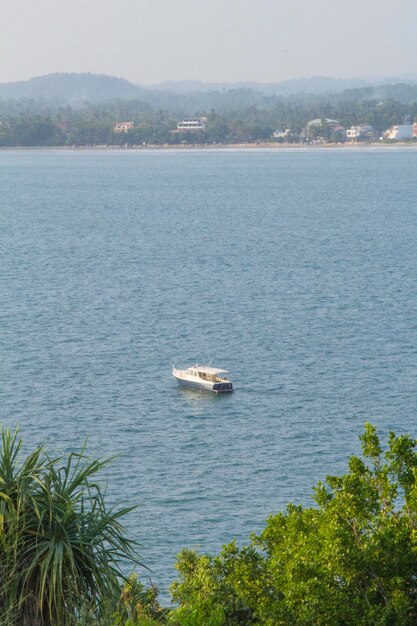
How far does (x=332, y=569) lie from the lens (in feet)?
68.0

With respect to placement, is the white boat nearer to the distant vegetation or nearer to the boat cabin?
the boat cabin

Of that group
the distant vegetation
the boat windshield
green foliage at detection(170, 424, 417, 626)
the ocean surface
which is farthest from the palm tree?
the boat windshield

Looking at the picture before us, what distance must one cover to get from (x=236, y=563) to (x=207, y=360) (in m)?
47.1

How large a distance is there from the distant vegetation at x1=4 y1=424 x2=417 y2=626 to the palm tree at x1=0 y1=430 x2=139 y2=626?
20 mm

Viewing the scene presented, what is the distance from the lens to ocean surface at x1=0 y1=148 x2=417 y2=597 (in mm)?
47688

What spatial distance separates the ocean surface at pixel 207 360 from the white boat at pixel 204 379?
553 mm

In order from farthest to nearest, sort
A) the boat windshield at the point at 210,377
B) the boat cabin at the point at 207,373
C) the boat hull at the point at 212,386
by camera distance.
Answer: the boat cabin at the point at 207,373 → the boat windshield at the point at 210,377 → the boat hull at the point at 212,386

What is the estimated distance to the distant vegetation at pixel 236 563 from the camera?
1797 centimetres

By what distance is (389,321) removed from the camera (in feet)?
273

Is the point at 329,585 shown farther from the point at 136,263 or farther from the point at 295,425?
the point at 136,263

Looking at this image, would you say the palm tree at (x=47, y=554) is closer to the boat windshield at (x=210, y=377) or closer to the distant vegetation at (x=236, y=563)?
the distant vegetation at (x=236, y=563)

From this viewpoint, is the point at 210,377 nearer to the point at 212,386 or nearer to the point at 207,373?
the point at 207,373

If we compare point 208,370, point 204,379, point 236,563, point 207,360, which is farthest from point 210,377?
point 236,563

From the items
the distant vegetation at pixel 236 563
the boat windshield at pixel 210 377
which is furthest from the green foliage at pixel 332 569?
the boat windshield at pixel 210 377
